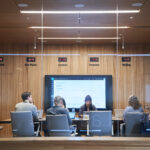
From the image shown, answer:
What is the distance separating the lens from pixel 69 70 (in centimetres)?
663

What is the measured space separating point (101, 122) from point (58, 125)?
2.67 ft

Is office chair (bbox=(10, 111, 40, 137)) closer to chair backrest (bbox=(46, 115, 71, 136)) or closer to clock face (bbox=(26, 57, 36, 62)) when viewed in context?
chair backrest (bbox=(46, 115, 71, 136))

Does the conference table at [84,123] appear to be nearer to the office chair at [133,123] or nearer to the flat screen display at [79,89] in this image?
the office chair at [133,123]

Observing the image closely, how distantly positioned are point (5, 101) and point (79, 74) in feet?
6.98

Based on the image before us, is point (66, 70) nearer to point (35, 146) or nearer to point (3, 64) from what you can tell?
point (3, 64)

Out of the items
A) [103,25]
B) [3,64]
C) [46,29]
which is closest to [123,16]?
[103,25]

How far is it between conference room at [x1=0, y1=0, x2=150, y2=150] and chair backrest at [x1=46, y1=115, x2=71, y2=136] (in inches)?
0.6

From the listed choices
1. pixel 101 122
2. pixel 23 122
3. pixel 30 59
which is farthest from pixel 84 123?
pixel 30 59

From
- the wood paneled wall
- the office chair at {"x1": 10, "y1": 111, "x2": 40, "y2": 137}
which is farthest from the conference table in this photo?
the wood paneled wall

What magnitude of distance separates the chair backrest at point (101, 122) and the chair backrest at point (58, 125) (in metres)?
0.57

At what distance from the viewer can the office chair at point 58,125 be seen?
3.78 meters

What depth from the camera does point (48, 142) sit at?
8.75 ft

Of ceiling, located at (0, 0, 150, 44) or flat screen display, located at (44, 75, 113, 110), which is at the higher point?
ceiling, located at (0, 0, 150, 44)

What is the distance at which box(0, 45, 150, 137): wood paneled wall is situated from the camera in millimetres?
6215
